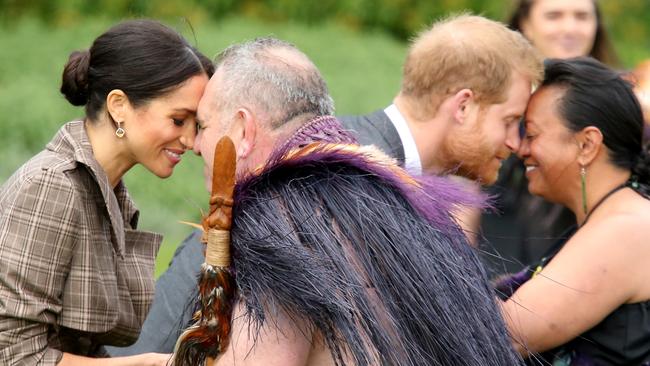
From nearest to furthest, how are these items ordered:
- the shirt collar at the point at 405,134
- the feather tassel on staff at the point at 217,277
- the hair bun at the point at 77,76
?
the feather tassel on staff at the point at 217,277 < the hair bun at the point at 77,76 < the shirt collar at the point at 405,134

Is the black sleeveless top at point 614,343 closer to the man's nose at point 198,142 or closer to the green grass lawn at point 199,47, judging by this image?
the man's nose at point 198,142

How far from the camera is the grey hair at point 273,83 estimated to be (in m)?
2.97

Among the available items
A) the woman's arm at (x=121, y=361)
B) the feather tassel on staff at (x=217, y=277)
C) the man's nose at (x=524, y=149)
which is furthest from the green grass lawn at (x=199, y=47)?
the feather tassel on staff at (x=217, y=277)

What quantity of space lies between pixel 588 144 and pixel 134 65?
1595 mm

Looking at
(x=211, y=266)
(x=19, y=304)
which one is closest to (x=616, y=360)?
(x=211, y=266)

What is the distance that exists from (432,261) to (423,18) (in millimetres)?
11739

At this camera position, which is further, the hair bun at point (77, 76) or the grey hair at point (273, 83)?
the hair bun at point (77, 76)

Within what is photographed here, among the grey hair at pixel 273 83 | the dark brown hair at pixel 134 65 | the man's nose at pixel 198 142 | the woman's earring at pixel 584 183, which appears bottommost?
the woman's earring at pixel 584 183

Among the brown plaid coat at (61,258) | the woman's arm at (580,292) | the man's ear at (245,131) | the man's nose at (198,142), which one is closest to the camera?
the man's ear at (245,131)

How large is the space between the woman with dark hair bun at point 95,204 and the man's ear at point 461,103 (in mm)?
1065

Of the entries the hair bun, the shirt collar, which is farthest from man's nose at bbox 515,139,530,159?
the hair bun

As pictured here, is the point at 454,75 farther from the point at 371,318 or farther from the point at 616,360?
the point at 371,318

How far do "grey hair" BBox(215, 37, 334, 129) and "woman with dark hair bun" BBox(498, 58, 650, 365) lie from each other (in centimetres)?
94

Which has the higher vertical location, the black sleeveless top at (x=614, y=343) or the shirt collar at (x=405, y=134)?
the shirt collar at (x=405, y=134)
